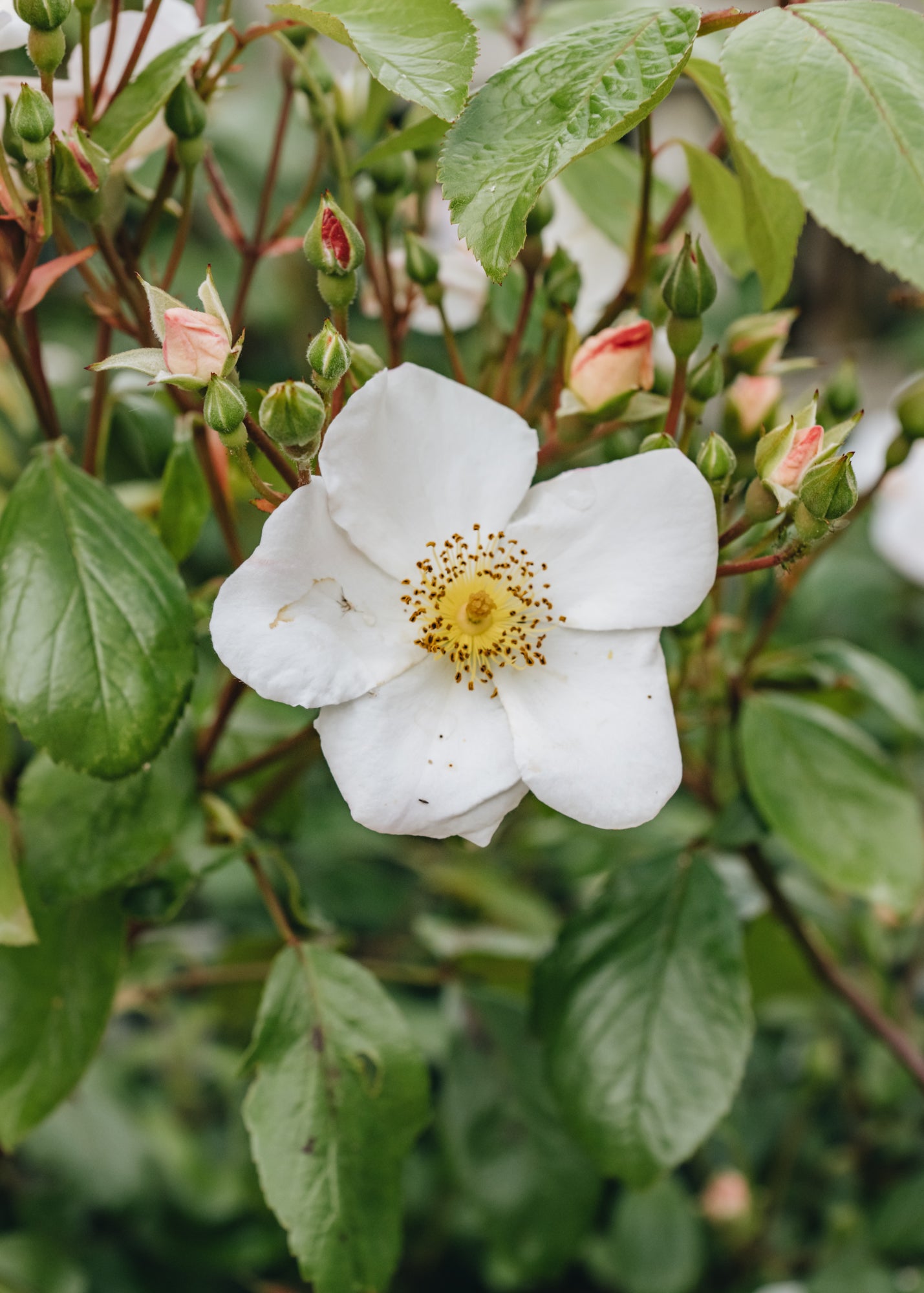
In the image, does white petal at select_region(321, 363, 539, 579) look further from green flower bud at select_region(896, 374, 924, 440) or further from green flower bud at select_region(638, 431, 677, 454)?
green flower bud at select_region(896, 374, 924, 440)

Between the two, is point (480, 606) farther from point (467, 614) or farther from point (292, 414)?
point (292, 414)

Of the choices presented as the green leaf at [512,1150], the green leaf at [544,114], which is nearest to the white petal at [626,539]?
the green leaf at [544,114]

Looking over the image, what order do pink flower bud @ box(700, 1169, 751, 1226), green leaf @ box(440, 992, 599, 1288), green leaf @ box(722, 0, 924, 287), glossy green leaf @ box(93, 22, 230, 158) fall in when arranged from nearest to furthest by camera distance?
green leaf @ box(722, 0, 924, 287) < glossy green leaf @ box(93, 22, 230, 158) < green leaf @ box(440, 992, 599, 1288) < pink flower bud @ box(700, 1169, 751, 1226)

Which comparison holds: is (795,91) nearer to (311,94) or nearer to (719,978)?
(311,94)

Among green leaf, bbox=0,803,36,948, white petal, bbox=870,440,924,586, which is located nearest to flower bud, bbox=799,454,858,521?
green leaf, bbox=0,803,36,948

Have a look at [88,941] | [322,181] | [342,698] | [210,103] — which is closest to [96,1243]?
[88,941]

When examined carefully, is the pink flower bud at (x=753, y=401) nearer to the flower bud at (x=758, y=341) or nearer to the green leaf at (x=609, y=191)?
the flower bud at (x=758, y=341)

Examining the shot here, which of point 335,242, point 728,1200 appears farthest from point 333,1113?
point 728,1200
